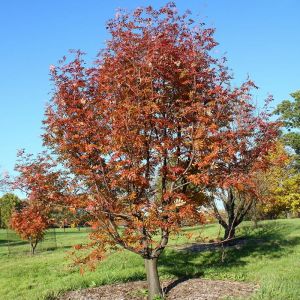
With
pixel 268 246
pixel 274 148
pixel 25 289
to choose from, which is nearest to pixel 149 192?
pixel 274 148

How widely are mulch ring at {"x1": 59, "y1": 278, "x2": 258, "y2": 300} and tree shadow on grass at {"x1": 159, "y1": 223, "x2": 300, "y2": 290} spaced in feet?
1.22

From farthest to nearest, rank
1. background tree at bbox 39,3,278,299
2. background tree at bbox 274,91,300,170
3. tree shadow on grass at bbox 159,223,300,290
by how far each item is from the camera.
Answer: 1. background tree at bbox 274,91,300,170
2. tree shadow on grass at bbox 159,223,300,290
3. background tree at bbox 39,3,278,299

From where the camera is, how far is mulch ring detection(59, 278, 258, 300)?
820cm

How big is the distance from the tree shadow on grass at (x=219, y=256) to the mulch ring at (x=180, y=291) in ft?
1.22

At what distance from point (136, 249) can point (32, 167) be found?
8.72ft

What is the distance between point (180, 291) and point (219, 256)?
19.9 feet

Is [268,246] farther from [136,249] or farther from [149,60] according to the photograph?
[149,60]

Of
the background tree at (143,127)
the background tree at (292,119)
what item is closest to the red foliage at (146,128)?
the background tree at (143,127)

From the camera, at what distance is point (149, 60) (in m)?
7.74

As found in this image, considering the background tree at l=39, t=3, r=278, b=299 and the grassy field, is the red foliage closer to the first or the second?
the background tree at l=39, t=3, r=278, b=299

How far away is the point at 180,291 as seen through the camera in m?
8.71

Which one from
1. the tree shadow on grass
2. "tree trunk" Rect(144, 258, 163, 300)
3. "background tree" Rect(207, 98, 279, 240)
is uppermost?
"background tree" Rect(207, 98, 279, 240)

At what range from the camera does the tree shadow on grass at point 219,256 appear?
37.2 feet

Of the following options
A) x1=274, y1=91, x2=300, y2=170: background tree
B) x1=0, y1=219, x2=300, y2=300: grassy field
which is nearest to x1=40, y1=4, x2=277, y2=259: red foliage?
x1=0, y1=219, x2=300, y2=300: grassy field
